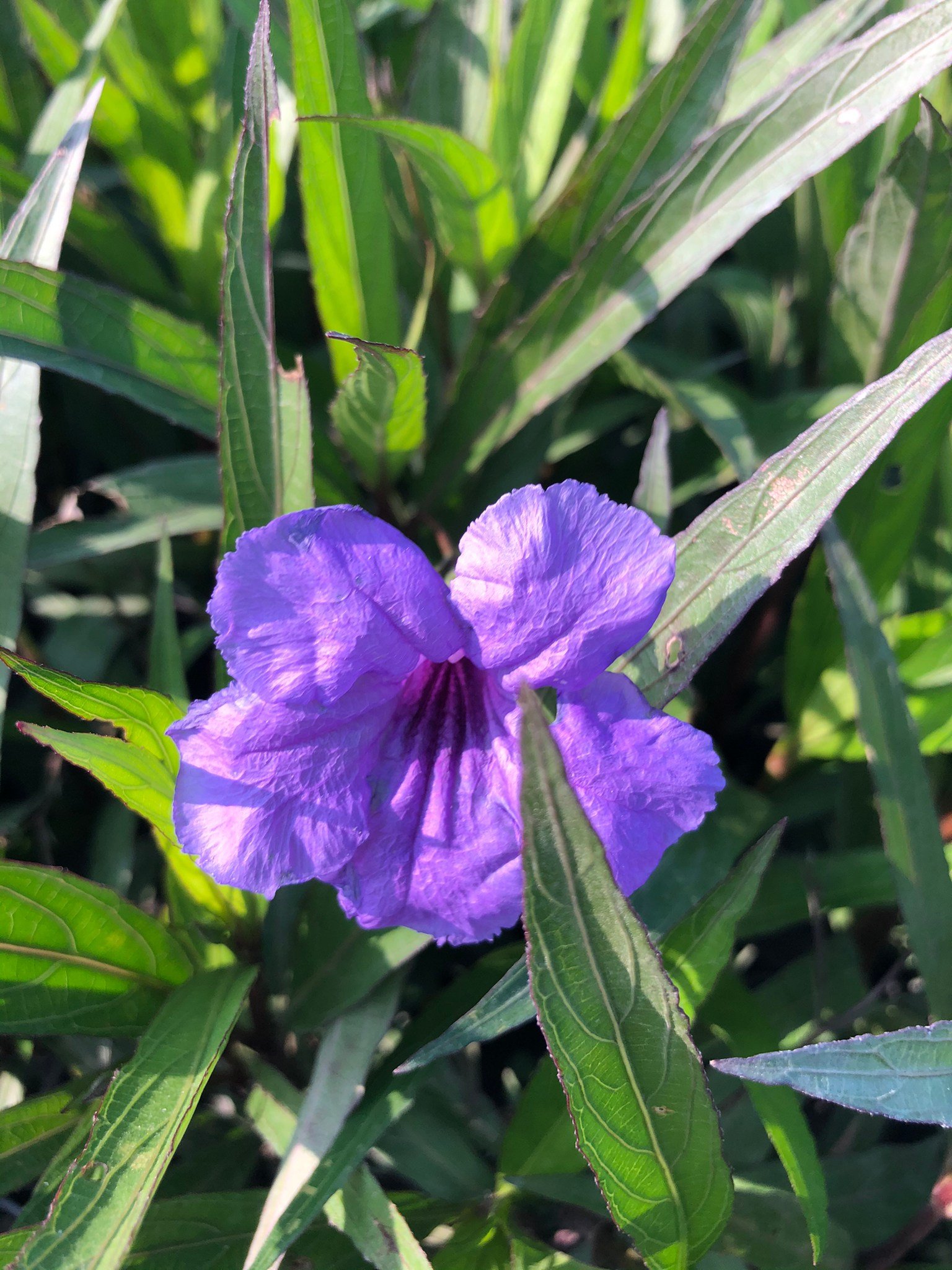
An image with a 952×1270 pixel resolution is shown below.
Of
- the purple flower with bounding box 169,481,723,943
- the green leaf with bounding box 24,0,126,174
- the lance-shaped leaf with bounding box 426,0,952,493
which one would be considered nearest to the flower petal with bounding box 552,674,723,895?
the purple flower with bounding box 169,481,723,943

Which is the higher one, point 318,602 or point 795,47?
point 795,47

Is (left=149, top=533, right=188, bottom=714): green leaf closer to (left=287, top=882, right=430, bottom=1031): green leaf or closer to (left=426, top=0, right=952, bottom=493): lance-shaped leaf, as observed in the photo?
(left=287, top=882, right=430, bottom=1031): green leaf

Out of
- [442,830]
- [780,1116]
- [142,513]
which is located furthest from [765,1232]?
[142,513]

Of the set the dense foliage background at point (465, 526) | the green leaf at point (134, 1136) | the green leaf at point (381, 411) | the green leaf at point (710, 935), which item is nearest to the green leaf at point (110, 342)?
the dense foliage background at point (465, 526)

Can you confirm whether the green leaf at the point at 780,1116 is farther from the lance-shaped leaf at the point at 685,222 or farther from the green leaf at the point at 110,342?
the green leaf at the point at 110,342

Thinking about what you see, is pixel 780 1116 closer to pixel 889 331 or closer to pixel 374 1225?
pixel 374 1225

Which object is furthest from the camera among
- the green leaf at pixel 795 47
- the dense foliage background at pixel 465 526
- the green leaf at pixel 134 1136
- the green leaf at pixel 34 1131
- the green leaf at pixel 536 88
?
the green leaf at pixel 536 88
